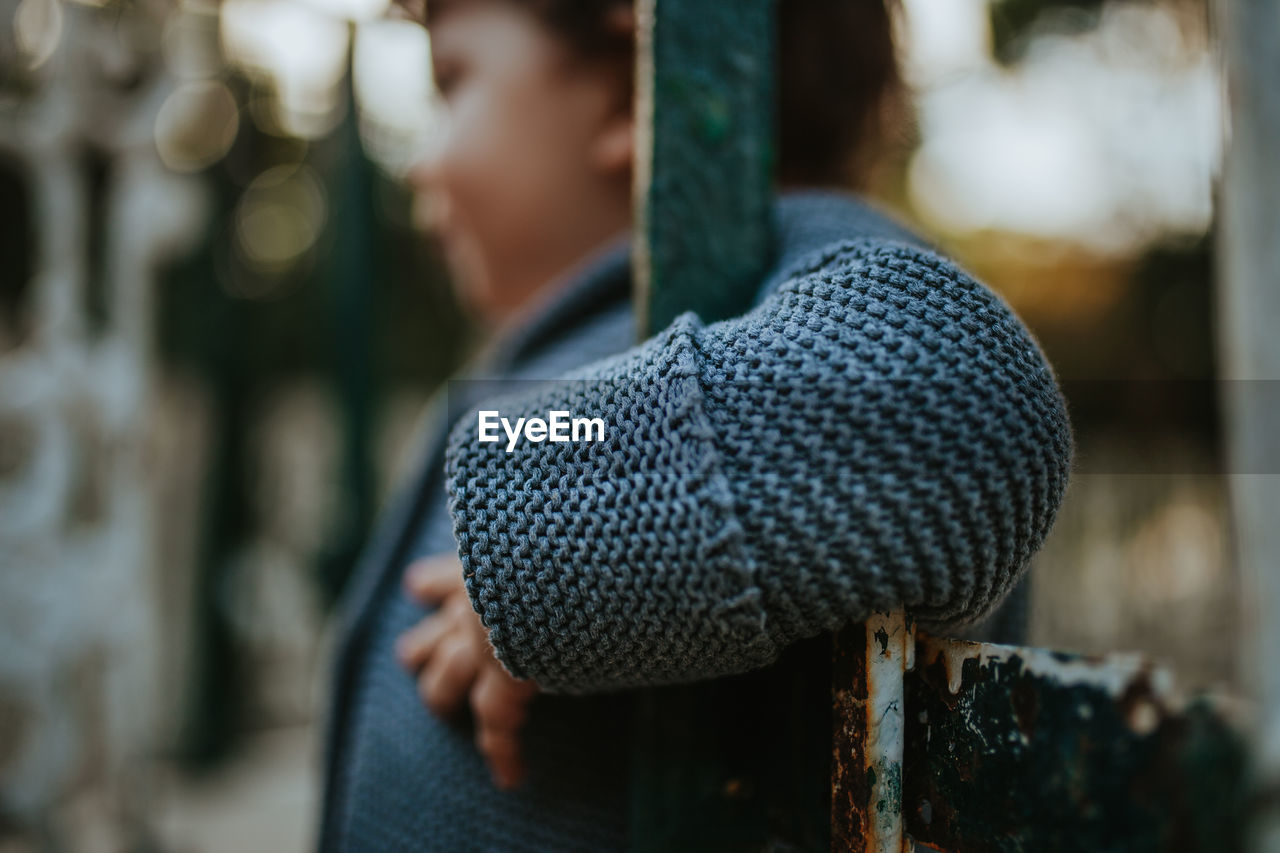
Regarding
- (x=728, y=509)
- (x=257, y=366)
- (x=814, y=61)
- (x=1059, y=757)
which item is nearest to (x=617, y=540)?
(x=728, y=509)

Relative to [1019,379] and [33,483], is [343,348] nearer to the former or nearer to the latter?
[33,483]

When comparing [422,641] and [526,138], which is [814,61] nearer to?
[526,138]

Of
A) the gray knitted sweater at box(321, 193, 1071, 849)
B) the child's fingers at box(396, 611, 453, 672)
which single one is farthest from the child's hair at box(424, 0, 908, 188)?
the child's fingers at box(396, 611, 453, 672)

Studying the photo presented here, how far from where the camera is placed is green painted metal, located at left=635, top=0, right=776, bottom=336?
487 millimetres

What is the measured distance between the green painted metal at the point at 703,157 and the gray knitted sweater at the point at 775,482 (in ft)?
0.25

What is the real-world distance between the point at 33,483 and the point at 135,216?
434 mm

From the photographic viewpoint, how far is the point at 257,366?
8.50 ft

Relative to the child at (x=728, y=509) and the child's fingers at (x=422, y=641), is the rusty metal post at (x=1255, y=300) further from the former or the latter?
the child's fingers at (x=422, y=641)

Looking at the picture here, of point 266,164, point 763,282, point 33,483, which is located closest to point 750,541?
point 763,282

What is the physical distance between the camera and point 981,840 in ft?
1.09

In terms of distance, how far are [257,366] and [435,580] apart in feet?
7.54

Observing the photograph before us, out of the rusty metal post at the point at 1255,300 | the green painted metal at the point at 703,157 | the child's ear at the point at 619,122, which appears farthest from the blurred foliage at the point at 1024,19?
the green painted metal at the point at 703,157

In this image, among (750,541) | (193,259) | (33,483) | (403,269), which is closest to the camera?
(750,541)

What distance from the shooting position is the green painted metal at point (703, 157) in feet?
1.60
